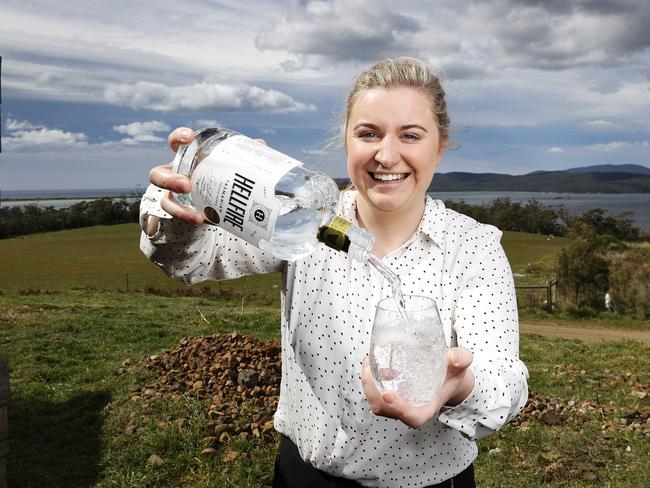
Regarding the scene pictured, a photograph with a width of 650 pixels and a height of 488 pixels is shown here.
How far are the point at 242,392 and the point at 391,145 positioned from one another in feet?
15.9

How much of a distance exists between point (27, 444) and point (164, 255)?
5.12 meters

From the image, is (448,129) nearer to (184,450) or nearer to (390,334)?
(390,334)

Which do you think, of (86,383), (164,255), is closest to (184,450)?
(86,383)

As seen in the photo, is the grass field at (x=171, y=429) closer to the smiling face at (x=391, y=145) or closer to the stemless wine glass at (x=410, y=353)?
the smiling face at (x=391, y=145)

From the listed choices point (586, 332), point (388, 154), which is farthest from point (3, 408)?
point (586, 332)

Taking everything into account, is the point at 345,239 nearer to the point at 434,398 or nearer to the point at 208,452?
the point at 434,398

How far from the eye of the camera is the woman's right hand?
1.97 metres

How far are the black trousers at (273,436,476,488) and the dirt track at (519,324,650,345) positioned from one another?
14.2 m

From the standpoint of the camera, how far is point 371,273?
217 centimetres

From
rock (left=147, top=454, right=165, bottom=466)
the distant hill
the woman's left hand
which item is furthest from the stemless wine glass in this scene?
the distant hill

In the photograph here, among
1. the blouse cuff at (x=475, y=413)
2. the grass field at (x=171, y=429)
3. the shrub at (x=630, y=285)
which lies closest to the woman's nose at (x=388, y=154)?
the blouse cuff at (x=475, y=413)

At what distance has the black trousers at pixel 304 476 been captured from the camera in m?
2.22

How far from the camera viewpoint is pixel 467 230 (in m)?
2.20

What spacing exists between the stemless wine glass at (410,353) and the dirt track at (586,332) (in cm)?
1493
